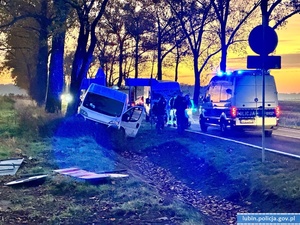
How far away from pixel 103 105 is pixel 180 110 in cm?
315

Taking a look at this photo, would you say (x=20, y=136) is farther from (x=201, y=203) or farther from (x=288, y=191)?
(x=288, y=191)

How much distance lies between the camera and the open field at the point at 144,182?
32.2 feet

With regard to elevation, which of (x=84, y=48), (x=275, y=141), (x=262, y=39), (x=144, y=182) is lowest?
(x=144, y=182)

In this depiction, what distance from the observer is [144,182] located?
13.1 metres

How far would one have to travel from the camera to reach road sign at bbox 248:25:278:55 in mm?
14406

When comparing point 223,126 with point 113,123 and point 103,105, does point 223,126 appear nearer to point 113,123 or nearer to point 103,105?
point 113,123

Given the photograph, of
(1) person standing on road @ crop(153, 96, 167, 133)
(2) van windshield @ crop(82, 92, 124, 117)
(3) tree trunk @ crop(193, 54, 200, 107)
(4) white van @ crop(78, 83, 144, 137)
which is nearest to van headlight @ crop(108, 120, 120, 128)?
(4) white van @ crop(78, 83, 144, 137)

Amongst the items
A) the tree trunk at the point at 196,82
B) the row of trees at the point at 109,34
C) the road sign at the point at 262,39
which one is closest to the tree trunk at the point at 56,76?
the row of trees at the point at 109,34

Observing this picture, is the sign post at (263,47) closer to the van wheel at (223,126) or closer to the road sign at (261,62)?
the road sign at (261,62)

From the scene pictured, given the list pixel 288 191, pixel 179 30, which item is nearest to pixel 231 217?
pixel 288 191

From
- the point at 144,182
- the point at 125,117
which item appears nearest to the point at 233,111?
the point at 125,117

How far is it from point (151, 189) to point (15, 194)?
2.64 m

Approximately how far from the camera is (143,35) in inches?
2196

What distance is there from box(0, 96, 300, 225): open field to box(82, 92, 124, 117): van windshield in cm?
163
